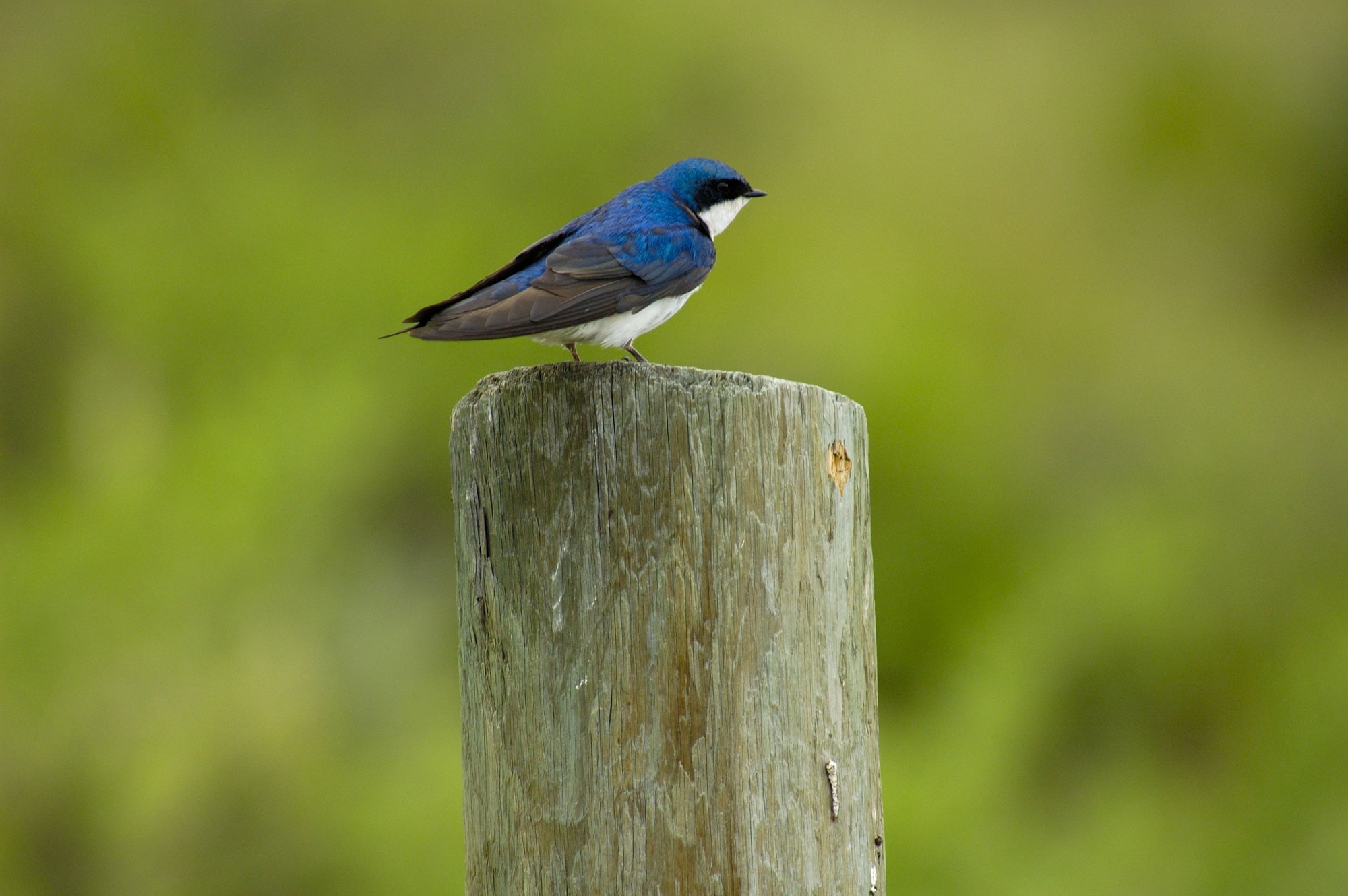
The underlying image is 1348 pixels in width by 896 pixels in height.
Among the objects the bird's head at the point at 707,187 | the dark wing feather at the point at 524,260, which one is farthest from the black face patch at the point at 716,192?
the dark wing feather at the point at 524,260

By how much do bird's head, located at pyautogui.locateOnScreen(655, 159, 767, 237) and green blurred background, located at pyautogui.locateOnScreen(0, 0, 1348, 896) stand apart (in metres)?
2.90

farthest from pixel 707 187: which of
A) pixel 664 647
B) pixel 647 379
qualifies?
pixel 664 647

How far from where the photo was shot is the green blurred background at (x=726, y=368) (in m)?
4.91

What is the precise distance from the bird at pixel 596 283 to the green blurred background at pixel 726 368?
10.1 feet

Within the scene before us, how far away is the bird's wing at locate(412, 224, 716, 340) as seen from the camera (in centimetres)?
191

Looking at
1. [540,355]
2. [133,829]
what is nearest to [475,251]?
[540,355]

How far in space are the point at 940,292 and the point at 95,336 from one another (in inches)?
187

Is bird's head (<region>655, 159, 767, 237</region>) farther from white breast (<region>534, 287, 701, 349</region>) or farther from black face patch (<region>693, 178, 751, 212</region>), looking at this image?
white breast (<region>534, 287, 701, 349</region>)

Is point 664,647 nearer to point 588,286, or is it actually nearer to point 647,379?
point 647,379

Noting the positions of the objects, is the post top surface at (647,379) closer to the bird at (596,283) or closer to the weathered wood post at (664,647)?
the weathered wood post at (664,647)

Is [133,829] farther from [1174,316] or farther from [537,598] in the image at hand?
[1174,316]

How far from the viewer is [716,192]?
9.62 ft

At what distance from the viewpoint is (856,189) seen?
24.0ft

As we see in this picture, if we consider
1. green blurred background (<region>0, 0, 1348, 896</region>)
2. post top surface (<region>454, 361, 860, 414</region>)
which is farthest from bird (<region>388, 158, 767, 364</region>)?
green blurred background (<region>0, 0, 1348, 896</region>)
